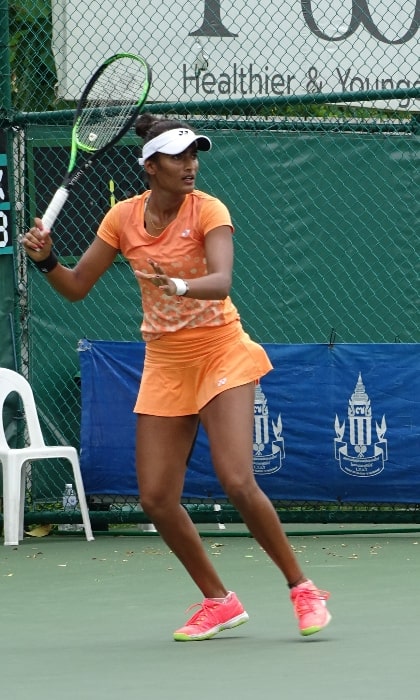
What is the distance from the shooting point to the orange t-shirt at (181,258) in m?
4.92

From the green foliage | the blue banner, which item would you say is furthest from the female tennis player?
the green foliage

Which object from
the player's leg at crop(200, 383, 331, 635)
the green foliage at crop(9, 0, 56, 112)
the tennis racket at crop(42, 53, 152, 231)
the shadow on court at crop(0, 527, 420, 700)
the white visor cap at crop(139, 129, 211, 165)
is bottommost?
the shadow on court at crop(0, 527, 420, 700)

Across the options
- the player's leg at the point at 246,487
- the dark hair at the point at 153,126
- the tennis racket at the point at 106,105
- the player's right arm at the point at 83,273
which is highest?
the tennis racket at the point at 106,105

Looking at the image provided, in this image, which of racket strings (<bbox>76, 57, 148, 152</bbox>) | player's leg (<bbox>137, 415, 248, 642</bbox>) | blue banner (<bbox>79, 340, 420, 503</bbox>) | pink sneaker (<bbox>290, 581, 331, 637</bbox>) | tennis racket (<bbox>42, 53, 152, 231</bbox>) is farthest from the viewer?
blue banner (<bbox>79, 340, 420, 503</bbox>)

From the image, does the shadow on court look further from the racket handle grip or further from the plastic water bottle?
the racket handle grip

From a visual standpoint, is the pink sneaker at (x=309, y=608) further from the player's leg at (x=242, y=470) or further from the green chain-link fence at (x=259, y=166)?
the green chain-link fence at (x=259, y=166)

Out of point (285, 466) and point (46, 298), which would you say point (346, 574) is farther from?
point (46, 298)

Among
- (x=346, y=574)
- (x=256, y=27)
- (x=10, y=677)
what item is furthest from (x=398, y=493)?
(x=10, y=677)

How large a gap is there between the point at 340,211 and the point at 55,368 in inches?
71.7

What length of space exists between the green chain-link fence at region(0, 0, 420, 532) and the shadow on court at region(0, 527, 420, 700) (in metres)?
0.74

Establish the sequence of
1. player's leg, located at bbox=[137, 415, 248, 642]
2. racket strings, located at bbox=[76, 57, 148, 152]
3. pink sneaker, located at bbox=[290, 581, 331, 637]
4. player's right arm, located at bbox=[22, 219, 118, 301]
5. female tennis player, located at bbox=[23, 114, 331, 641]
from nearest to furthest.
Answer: pink sneaker, located at bbox=[290, 581, 331, 637], female tennis player, located at bbox=[23, 114, 331, 641], player's leg, located at bbox=[137, 415, 248, 642], player's right arm, located at bbox=[22, 219, 118, 301], racket strings, located at bbox=[76, 57, 148, 152]

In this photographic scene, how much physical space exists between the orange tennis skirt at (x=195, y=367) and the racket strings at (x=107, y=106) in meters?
1.18

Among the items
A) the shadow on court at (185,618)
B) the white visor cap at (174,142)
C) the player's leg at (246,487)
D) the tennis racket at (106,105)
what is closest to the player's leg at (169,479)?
the player's leg at (246,487)

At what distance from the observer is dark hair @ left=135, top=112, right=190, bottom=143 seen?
503 centimetres
